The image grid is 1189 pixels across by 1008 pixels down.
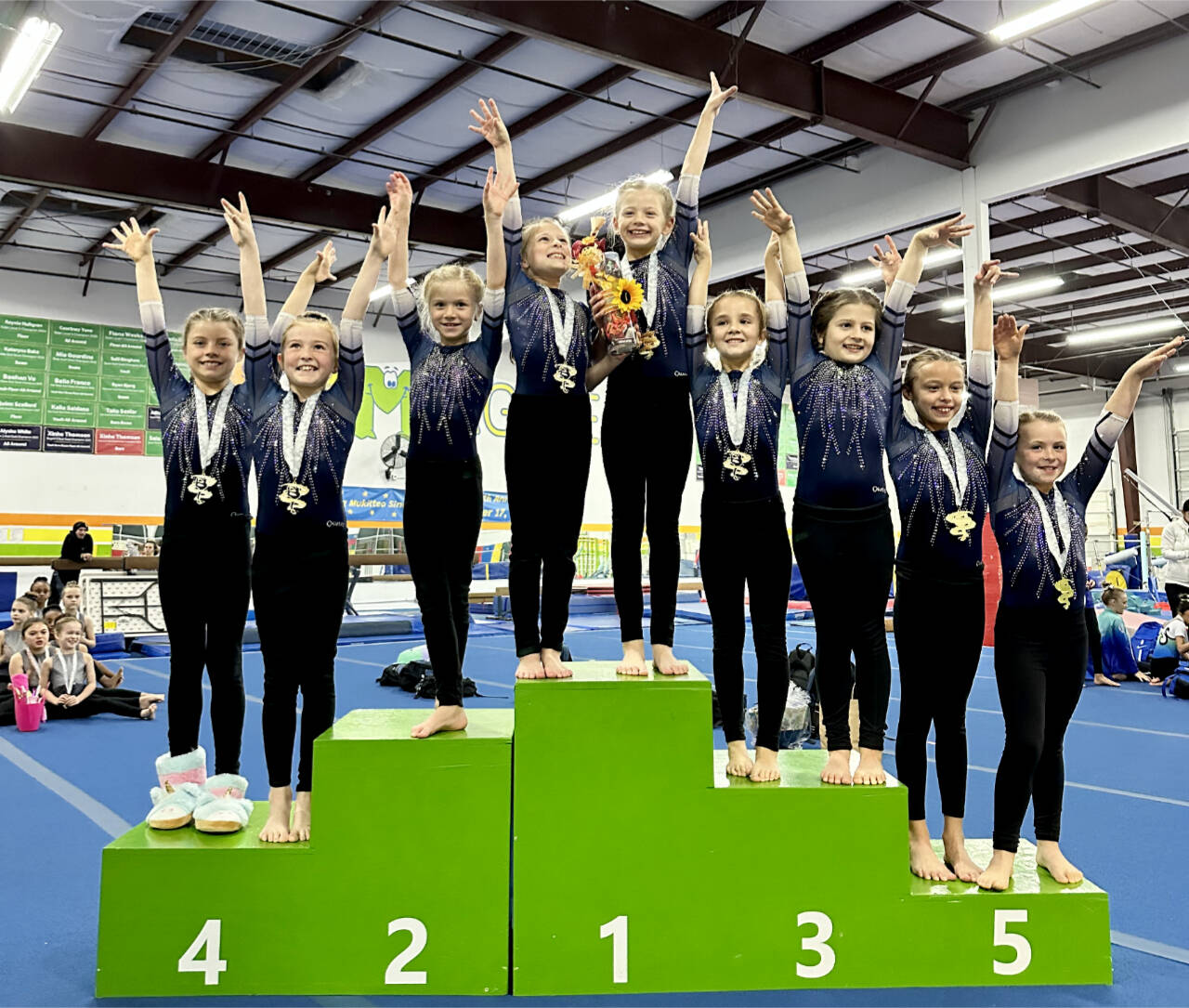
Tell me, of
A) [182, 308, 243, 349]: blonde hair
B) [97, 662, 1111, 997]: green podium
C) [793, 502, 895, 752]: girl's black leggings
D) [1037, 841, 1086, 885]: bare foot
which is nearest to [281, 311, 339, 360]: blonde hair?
[182, 308, 243, 349]: blonde hair

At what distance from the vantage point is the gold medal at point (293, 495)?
326 cm

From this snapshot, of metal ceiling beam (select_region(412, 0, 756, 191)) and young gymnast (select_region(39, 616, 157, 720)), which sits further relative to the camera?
metal ceiling beam (select_region(412, 0, 756, 191))

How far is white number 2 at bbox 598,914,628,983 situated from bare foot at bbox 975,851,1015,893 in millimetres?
1148

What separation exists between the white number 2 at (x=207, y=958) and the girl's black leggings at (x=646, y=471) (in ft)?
5.26

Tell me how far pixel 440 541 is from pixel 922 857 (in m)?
1.94

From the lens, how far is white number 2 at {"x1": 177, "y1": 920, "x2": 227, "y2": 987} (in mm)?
2924

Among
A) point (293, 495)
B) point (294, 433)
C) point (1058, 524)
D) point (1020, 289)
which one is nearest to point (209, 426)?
point (294, 433)

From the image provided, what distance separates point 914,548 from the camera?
3.25 metres

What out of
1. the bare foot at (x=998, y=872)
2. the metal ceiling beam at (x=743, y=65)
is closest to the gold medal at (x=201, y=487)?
the bare foot at (x=998, y=872)

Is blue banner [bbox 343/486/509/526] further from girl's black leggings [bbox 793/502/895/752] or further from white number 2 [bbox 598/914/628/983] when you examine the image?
white number 2 [bbox 598/914/628/983]

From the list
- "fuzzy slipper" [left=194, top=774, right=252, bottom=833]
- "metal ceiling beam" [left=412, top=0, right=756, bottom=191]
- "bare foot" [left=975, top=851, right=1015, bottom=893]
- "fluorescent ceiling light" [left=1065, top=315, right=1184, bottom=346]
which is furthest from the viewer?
"fluorescent ceiling light" [left=1065, top=315, right=1184, bottom=346]

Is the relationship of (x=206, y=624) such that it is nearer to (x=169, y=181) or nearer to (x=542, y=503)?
(x=542, y=503)

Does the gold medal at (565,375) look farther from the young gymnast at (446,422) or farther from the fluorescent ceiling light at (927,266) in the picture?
the fluorescent ceiling light at (927,266)

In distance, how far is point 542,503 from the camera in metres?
3.32
